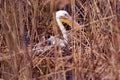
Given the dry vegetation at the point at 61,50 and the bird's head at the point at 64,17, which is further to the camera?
the bird's head at the point at 64,17

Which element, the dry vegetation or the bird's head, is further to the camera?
the bird's head

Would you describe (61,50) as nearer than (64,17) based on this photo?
Yes

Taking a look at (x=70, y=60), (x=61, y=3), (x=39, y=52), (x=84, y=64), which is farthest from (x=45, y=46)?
(x=61, y=3)

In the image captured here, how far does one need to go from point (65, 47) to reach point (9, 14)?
775 mm

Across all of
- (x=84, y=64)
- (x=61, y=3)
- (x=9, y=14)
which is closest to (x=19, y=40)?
(x=9, y=14)

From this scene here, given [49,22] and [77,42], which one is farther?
[49,22]

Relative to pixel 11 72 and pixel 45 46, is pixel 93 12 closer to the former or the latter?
pixel 45 46

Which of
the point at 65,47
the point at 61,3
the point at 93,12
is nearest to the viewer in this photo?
the point at 93,12

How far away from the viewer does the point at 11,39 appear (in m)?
1.34

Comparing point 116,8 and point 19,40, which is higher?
point 116,8

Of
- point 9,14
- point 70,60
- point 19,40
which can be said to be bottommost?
point 70,60

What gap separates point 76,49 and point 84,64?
0.35 ft

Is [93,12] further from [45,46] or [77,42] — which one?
[45,46]

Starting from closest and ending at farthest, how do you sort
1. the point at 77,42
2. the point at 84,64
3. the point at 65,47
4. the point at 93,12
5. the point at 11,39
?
1. the point at 11,39
2. the point at 84,64
3. the point at 77,42
4. the point at 93,12
5. the point at 65,47
